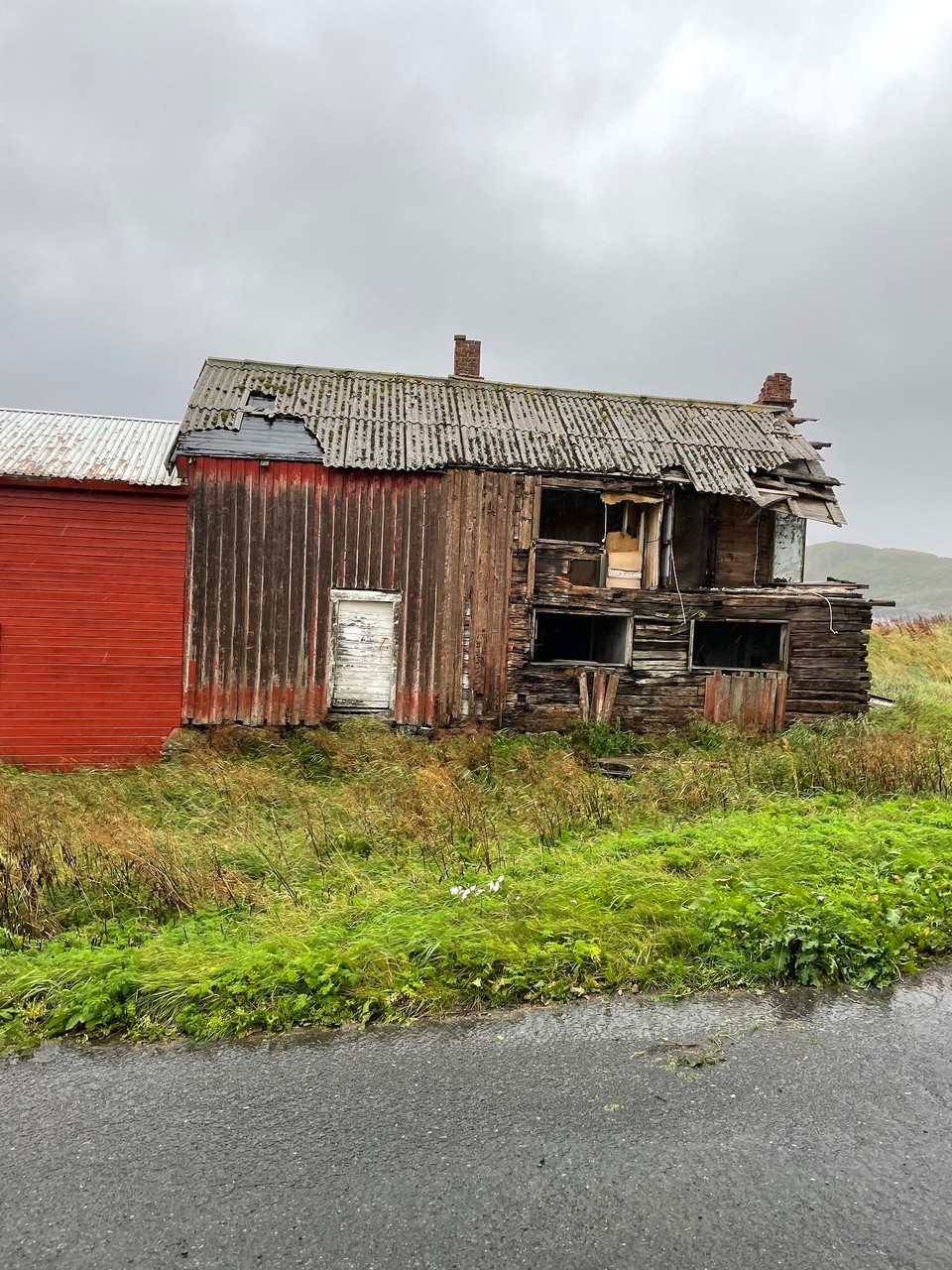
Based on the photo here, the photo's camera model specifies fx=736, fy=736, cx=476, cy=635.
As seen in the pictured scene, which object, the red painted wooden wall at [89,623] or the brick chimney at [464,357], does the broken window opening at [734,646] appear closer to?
the brick chimney at [464,357]

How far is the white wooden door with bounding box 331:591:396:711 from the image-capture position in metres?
14.2

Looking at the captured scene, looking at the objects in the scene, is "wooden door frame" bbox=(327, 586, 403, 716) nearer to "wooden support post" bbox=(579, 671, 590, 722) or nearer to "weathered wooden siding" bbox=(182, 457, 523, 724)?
"weathered wooden siding" bbox=(182, 457, 523, 724)

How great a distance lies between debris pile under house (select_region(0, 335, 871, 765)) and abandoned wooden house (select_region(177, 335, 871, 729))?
4 cm

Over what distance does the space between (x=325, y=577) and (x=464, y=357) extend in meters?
7.12

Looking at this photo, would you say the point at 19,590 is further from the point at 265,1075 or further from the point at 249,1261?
the point at 249,1261

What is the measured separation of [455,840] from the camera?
7.84m

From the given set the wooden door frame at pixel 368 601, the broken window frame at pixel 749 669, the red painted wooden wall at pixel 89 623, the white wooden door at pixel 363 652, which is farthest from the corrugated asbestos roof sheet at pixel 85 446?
the broken window frame at pixel 749 669

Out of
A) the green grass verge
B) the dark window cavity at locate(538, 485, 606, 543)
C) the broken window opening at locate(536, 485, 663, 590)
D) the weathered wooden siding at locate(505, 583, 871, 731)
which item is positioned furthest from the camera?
the dark window cavity at locate(538, 485, 606, 543)

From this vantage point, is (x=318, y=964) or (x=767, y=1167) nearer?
(x=767, y=1167)

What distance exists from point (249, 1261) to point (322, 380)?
15651 mm

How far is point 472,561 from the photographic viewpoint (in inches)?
571

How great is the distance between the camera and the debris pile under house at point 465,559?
45.4 ft

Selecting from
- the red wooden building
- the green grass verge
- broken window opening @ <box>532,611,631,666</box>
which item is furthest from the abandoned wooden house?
the green grass verge

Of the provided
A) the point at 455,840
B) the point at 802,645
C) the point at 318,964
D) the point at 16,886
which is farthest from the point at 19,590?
the point at 802,645
